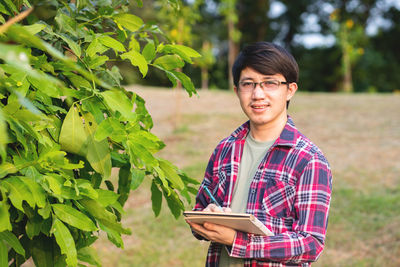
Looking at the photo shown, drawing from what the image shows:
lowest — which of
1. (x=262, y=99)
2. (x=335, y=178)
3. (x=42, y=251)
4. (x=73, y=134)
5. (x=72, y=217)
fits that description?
(x=335, y=178)

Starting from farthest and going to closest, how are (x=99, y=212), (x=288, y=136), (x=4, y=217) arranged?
(x=288, y=136) < (x=99, y=212) < (x=4, y=217)

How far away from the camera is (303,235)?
1639 millimetres

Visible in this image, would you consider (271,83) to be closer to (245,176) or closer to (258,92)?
(258,92)

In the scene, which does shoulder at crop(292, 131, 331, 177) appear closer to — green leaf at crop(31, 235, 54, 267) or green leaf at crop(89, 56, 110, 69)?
green leaf at crop(89, 56, 110, 69)

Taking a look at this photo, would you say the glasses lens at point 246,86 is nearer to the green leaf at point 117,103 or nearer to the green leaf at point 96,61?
the green leaf at point 96,61

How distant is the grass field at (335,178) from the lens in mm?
5066

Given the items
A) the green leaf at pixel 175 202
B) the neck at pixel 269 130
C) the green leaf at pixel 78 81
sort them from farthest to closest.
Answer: the neck at pixel 269 130 < the green leaf at pixel 175 202 < the green leaf at pixel 78 81

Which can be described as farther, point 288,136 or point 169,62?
point 288,136

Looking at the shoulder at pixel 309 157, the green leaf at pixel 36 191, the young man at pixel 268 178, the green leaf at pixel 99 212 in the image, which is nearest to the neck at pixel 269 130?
the young man at pixel 268 178

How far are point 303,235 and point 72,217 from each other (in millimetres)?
795

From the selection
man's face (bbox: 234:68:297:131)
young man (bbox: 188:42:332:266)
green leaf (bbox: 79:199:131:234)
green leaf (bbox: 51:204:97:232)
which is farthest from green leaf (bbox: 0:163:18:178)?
man's face (bbox: 234:68:297:131)

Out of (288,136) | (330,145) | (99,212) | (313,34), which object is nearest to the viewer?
(99,212)

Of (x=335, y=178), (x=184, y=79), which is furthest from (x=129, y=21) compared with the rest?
(x=335, y=178)

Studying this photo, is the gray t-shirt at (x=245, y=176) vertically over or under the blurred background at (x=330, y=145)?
over
